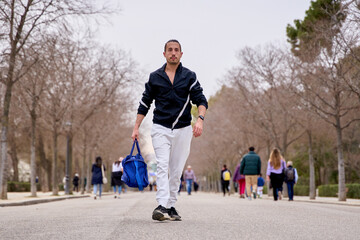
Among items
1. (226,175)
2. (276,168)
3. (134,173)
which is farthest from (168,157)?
(226,175)

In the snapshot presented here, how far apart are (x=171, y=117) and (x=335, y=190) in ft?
94.1

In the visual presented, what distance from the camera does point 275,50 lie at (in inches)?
1277

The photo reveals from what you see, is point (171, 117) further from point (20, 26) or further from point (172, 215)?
point (20, 26)

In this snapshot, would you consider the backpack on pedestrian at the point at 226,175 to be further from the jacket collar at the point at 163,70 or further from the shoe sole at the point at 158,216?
the shoe sole at the point at 158,216

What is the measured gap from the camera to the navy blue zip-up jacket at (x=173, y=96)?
7598mm

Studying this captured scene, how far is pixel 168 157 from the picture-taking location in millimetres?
7547

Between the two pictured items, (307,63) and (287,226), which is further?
(307,63)

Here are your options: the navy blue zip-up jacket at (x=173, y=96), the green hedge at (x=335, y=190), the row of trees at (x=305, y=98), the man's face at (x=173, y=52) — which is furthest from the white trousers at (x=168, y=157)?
the green hedge at (x=335, y=190)

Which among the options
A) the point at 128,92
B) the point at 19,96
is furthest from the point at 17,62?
the point at 128,92

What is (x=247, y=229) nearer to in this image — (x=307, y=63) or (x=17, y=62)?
(x=17, y=62)

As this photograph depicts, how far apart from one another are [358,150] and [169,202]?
37567 mm

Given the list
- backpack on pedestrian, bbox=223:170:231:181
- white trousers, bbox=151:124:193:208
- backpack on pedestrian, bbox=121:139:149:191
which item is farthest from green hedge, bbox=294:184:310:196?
backpack on pedestrian, bbox=121:139:149:191

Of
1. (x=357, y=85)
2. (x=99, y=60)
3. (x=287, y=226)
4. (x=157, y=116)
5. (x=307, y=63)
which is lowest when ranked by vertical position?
(x=287, y=226)

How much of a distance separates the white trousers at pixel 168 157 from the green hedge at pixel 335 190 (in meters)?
23.5
